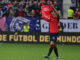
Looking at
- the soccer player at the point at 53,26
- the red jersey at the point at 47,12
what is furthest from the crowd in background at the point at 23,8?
the soccer player at the point at 53,26

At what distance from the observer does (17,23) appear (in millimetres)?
18016

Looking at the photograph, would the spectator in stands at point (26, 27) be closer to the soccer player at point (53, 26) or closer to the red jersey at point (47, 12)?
the red jersey at point (47, 12)

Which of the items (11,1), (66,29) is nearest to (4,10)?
(11,1)

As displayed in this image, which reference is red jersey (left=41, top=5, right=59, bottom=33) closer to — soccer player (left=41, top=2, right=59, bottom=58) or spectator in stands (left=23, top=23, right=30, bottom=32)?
soccer player (left=41, top=2, right=59, bottom=58)

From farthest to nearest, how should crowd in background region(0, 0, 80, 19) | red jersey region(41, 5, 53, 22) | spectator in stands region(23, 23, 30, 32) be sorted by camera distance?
crowd in background region(0, 0, 80, 19) → spectator in stands region(23, 23, 30, 32) → red jersey region(41, 5, 53, 22)

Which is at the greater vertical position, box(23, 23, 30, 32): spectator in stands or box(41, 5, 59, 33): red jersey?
box(41, 5, 59, 33): red jersey

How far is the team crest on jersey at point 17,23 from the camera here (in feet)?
58.8

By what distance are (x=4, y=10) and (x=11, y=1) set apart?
146 cm

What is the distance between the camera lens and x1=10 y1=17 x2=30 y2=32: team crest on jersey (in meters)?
17.9

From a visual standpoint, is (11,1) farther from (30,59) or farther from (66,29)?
(30,59)

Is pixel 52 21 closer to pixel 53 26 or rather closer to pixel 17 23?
pixel 53 26

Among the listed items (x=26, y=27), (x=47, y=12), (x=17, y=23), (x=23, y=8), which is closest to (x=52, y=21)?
(x=47, y=12)

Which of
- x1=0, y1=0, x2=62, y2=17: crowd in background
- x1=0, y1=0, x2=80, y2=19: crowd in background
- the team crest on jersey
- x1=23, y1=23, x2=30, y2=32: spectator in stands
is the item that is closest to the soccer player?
x1=23, y1=23, x2=30, y2=32: spectator in stands

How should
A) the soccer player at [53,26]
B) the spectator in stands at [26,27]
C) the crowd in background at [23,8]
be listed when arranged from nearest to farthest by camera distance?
the soccer player at [53,26] < the spectator in stands at [26,27] < the crowd in background at [23,8]
